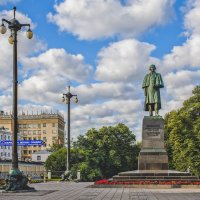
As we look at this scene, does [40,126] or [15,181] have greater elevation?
[40,126]

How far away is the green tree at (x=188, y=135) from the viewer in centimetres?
5322

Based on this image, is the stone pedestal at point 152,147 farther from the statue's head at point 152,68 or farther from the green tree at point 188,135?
the green tree at point 188,135

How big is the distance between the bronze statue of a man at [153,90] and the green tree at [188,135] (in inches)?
697

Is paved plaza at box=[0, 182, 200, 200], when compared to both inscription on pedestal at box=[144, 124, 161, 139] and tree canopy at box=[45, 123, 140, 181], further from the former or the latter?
tree canopy at box=[45, 123, 140, 181]

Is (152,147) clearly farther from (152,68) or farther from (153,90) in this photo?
(152,68)

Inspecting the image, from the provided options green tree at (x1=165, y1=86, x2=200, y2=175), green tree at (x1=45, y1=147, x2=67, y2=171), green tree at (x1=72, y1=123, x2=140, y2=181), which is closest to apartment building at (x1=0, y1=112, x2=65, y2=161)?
green tree at (x1=72, y1=123, x2=140, y2=181)

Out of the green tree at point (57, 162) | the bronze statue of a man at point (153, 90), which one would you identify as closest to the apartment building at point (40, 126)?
the green tree at point (57, 162)

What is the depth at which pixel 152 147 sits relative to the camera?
34719mm

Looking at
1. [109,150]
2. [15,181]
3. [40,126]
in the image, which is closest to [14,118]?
[15,181]

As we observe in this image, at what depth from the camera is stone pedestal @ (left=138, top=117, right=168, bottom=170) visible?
112ft

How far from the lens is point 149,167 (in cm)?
3397

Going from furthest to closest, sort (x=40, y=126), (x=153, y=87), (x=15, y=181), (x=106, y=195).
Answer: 1. (x=40, y=126)
2. (x=153, y=87)
3. (x=15, y=181)
4. (x=106, y=195)

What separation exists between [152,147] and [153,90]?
14.9 ft

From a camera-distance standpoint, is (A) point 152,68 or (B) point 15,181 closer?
(B) point 15,181
